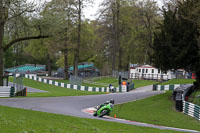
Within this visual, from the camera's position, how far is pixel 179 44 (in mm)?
26641

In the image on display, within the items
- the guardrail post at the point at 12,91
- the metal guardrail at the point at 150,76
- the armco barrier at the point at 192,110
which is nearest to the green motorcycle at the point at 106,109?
the armco barrier at the point at 192,110

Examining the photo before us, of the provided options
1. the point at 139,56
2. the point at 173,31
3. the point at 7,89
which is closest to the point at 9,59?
the point at 139,56

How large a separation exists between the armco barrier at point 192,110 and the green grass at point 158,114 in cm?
31

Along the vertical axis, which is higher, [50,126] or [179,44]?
[179,44]

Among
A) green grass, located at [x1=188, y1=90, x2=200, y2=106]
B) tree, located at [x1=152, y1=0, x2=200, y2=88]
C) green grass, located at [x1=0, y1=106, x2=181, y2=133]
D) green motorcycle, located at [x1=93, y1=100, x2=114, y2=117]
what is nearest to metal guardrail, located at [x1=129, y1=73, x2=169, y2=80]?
tree, located at [x1=152, y1=0, x2=200, y2=88]

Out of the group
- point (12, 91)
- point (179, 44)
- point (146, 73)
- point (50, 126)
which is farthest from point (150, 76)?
point (50, 126)

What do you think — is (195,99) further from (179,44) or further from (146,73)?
(146,73)

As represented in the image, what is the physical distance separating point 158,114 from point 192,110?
2327 millimetres

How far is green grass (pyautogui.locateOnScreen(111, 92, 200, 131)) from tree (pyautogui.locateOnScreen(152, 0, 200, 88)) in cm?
351

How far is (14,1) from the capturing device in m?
23.1

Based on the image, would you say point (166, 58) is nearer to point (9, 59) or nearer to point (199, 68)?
point (199, 68)

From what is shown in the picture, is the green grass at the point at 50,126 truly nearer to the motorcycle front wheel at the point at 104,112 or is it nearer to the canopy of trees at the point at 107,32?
the motorcycle front wheel at the point at 104,112

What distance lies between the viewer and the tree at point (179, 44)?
25.8 meters

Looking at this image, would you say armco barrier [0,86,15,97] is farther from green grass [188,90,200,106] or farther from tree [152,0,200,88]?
green grass [188,90,200,106]
